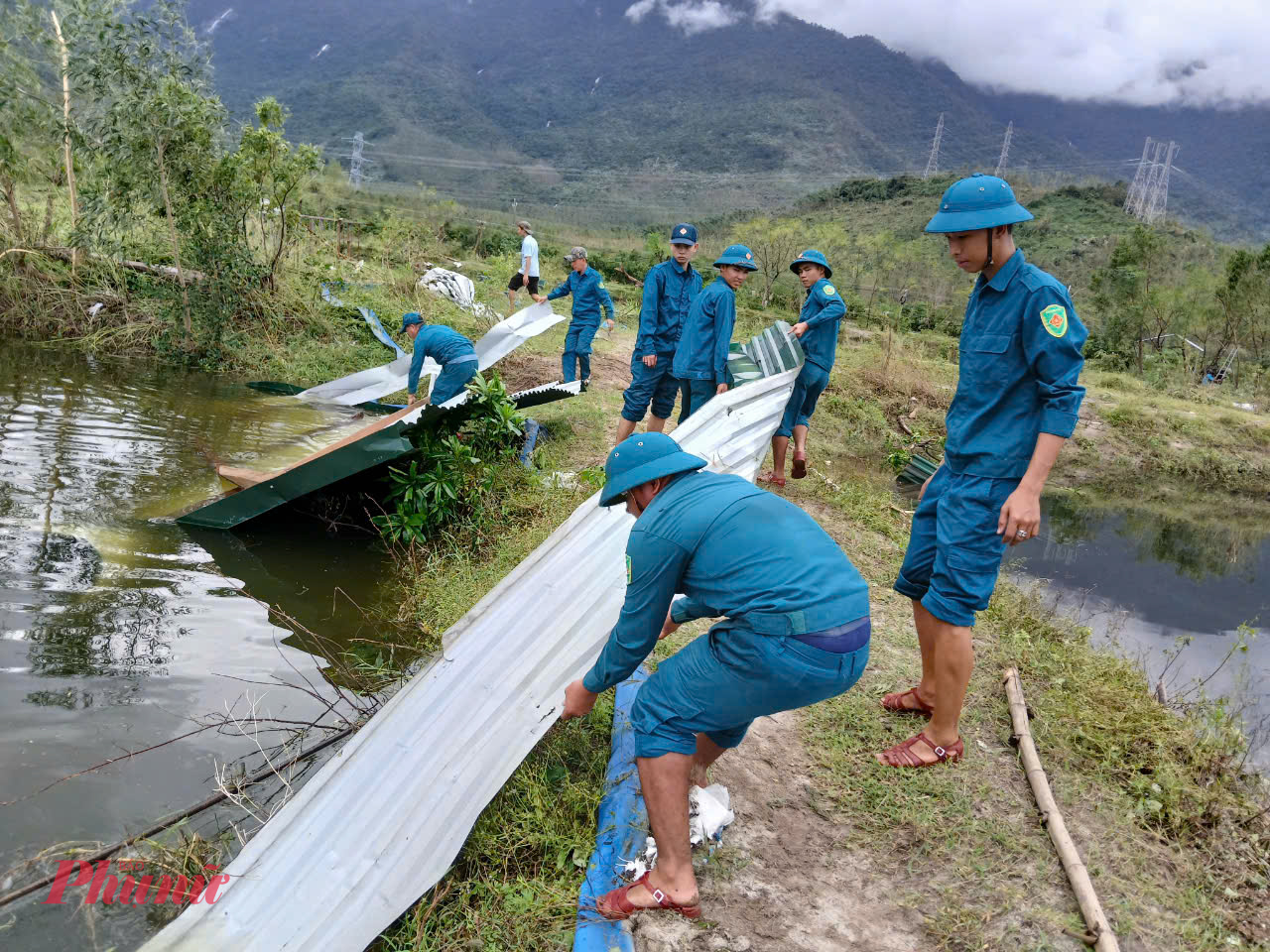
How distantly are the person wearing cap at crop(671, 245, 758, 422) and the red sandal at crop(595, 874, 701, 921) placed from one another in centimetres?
351

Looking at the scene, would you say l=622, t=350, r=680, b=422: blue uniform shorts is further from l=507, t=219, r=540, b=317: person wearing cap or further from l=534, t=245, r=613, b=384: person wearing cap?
l=507, t=219, r=540, b=317: person wearing cap

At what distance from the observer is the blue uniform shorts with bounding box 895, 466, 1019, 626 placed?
8.89 ft

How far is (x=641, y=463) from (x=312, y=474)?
135 inches

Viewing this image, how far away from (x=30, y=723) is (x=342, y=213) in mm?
26809

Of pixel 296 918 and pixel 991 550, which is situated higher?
pixel 991 550

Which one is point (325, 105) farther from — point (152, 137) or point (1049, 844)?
point (1049, 844)

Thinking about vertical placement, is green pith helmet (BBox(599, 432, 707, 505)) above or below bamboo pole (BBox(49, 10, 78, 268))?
below

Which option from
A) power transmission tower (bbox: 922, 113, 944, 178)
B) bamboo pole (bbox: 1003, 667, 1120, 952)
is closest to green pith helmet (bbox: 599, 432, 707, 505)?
bamboo pole (bbox: 1003, 667, 1120, 952)

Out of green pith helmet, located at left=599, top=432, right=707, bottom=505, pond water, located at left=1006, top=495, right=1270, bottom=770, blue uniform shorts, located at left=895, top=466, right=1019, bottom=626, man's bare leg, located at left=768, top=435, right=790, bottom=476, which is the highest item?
green pith helmet, located at left=599, top=432, right=707, bottom=505

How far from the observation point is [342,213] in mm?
27203

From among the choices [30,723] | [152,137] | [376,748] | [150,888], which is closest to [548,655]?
[376,748]

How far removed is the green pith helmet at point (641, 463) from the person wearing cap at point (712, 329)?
3.11 metres

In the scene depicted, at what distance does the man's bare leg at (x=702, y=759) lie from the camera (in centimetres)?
249

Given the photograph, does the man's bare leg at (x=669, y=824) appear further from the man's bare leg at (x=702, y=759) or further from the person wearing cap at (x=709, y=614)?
the man's bare leg at (x=702, y=759)
